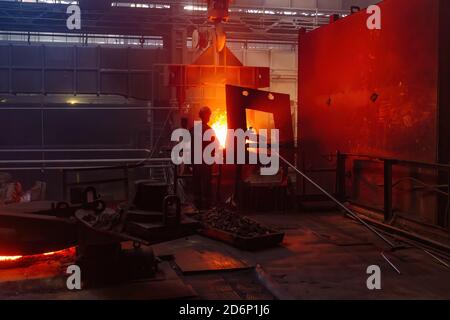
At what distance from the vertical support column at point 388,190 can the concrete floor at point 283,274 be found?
1.33 feet

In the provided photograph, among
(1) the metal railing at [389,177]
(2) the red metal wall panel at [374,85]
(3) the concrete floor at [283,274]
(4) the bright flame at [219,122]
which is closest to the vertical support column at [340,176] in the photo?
(1) the metal railing at [389,177]

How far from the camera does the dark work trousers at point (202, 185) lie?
776 cm

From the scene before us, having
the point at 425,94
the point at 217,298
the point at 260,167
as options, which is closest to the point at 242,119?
the point at 260,167

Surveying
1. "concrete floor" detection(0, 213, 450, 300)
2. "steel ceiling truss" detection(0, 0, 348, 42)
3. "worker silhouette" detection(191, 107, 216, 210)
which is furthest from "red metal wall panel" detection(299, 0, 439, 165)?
"steel ceiling truss" detection(0, 0, 348, 42)

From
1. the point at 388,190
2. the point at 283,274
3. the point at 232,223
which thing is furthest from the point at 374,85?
the point at 283,274

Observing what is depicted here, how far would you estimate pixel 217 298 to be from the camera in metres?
4.01

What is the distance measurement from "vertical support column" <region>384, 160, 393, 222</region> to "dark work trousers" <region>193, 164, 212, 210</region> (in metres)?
2.80

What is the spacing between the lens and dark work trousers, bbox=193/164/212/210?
7758mm

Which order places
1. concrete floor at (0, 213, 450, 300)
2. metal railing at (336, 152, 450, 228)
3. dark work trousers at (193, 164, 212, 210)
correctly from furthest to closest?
dark work trousers at (193, 164, 212, 210), metal railing at (336, 152, 450, 228), concrete floor at (0, 213, 450, 300)

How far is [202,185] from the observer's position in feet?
25.7

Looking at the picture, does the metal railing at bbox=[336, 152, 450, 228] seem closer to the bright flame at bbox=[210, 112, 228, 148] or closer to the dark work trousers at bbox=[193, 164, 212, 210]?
the dark work trousers at bbox=[193, 164, 212, 210]

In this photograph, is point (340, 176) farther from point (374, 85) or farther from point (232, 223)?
point (232, 223)

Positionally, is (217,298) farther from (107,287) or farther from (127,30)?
(127,30)
